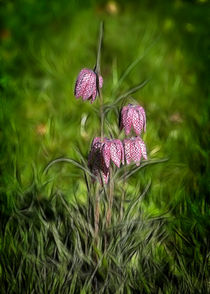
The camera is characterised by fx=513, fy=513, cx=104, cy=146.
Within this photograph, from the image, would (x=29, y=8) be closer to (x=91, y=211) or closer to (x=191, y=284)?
(x=91, y=211)

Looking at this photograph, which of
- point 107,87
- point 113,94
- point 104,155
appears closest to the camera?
point 104,155

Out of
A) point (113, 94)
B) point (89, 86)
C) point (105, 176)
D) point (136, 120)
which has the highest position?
point (113, 94)

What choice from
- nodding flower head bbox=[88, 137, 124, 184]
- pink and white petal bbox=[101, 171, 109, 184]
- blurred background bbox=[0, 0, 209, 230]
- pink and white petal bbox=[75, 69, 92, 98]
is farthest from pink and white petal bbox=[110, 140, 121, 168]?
blurred background bbox=[0, 0, 209, 230]

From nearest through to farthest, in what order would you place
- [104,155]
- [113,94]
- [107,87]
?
1. [104,155]
2. [113,94]
3. [107,87]

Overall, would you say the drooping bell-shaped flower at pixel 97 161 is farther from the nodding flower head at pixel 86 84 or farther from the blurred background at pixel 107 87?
the blurred background at pixel 107 87

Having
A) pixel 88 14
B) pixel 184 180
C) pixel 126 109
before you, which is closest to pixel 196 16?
pixel 88 14

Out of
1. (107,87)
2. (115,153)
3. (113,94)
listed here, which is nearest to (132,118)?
(115,153)

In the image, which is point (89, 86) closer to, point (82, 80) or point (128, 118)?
point (82, 80)

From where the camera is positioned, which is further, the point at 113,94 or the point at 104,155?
the point at 113,94
